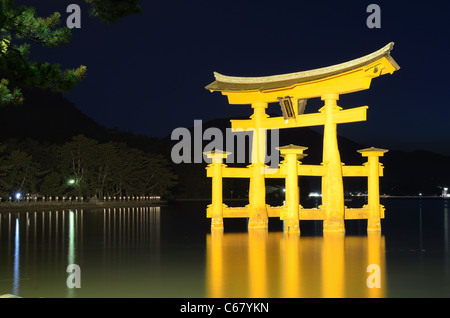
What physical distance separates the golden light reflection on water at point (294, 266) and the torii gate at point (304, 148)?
4.34ft

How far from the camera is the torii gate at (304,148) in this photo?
22328mm

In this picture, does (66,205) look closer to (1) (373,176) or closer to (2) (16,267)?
(1) (373,176)

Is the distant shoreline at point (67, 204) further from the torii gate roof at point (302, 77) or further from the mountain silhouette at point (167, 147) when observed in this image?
the torii gate roof at point (302, 77)

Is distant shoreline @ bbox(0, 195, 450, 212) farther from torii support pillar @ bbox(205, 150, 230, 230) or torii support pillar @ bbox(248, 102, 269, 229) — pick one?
torii support pillar @ bbox(248, 102, 269, 229)

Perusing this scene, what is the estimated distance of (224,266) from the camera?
49.8 feet

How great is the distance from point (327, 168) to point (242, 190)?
77.9 m

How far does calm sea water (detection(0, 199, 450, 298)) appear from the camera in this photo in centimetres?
1170

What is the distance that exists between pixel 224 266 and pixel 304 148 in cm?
864

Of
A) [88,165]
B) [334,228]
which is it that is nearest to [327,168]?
[334,228]

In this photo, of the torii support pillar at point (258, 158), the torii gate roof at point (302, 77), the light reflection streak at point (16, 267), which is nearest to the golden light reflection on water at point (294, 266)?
the torii support pillar at point (258, 158)
